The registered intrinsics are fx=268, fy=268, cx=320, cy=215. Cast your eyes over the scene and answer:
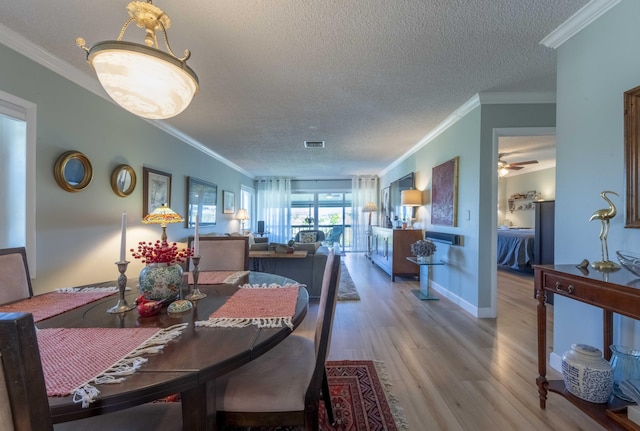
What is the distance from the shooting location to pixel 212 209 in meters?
5.21

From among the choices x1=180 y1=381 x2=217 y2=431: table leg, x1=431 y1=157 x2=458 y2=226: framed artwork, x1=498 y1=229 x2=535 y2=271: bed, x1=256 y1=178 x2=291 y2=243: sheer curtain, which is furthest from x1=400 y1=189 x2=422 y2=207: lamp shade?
x1=256 y1=178 x2=291 y2=243: sheer curtain

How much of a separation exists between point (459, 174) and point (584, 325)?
199 cm

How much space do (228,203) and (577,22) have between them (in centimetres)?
579

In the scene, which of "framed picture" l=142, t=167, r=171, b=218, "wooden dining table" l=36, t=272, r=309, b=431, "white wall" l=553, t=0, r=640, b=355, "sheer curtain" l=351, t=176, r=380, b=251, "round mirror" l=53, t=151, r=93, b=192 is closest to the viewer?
"wooden dining table" l=36, t=272, r=309, b=431

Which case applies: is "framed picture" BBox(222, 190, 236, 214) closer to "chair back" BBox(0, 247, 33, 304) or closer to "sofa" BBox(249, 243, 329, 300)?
"sofa" BBox(249, 243, 329, 300)

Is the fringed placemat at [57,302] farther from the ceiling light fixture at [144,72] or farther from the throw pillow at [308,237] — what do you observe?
the throw pillow at [308,237]

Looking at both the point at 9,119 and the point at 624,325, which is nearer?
the point at 624,325

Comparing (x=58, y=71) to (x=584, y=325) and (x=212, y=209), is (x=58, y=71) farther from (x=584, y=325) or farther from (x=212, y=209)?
(x=584, y=325)

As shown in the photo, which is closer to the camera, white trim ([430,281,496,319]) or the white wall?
the white wall

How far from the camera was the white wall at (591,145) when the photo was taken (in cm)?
150

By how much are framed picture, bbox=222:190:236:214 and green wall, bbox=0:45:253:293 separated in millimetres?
2347

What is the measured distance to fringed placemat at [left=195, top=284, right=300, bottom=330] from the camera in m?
1.04

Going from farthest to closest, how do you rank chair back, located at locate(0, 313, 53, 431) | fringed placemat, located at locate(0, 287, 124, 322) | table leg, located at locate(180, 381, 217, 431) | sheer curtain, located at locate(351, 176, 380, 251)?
1. sheer curtain, located at locate(351, 176, 380, 251)
2. fringed placemat, located at locate(0, 287, 124, 322)
3. table leg, located at locate(180, 381, 217, 431)
4. chair back, located at locate(0, 313, 53, 431)

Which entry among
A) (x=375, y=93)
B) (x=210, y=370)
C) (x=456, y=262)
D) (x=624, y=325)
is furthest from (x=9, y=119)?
(x=456, y=262)
